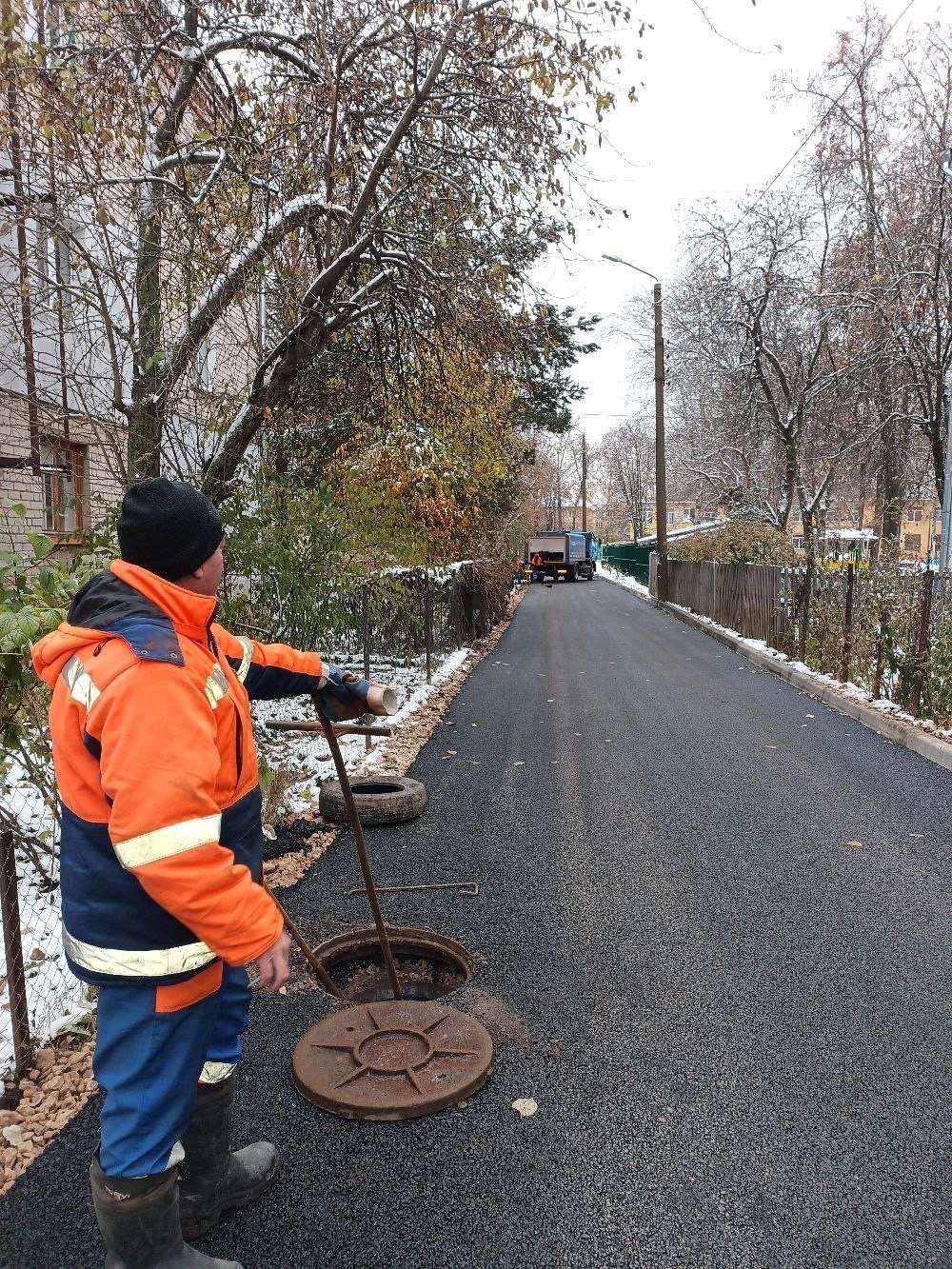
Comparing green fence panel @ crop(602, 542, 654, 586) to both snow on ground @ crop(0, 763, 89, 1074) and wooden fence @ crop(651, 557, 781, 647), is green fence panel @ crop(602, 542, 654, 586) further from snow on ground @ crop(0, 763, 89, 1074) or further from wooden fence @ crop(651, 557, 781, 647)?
snow on ground @ crop(0, 763, 89, 1074)

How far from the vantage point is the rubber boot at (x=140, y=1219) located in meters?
1.90

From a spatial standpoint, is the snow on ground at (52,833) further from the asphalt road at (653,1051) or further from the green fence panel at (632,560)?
the green fence panel at (632,560)

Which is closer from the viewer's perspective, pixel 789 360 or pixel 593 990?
pixel 593 990

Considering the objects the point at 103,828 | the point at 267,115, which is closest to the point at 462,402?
the point at 267,115

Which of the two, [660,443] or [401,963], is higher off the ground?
[660,443]

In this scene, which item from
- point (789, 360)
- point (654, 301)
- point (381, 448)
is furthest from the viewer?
point (654, 301)

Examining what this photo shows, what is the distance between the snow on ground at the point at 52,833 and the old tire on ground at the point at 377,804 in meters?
0.28

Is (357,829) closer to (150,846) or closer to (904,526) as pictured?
(150,846)

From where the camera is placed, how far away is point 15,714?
11.7 feet

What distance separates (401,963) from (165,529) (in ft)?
8.41

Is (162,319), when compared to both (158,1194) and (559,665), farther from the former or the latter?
(559,665)

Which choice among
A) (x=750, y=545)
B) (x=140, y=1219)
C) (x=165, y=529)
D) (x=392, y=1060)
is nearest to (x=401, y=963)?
(x=392, y=1060)

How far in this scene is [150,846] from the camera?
172 cm

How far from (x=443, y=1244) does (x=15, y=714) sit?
250cm
